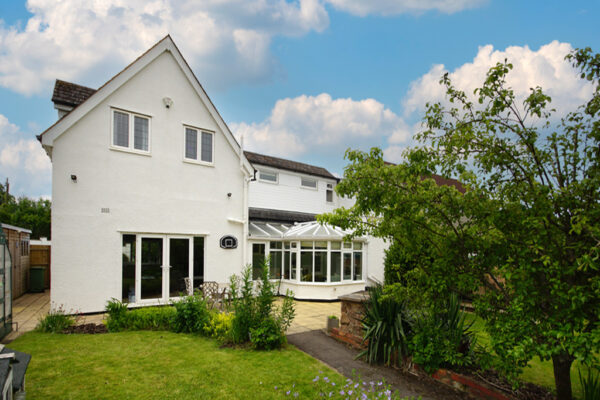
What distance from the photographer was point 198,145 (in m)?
13.5

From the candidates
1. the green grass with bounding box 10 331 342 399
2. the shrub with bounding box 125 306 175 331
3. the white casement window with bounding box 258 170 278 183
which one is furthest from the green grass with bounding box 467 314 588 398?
the white casement window with bounding box 258 170 278 183

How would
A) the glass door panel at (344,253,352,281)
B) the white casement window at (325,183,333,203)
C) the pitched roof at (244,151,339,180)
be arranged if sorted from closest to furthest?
1. the glass door panel at (344,253,352,281)
2. the pitched roof at (244,151,339,180)
3. the white casement window at (325,183,333,203)

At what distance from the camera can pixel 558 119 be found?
3.97m

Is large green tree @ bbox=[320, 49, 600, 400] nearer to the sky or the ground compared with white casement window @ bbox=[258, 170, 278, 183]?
nearer to the ground

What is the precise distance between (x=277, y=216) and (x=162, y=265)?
22.5 feet

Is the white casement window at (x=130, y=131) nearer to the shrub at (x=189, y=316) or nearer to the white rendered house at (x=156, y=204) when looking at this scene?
the white rendered house at (x=156, y=204)

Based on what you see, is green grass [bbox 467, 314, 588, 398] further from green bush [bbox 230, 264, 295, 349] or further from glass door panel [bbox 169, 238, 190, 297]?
glass door panel [bbox 169, 238, 190, 297]

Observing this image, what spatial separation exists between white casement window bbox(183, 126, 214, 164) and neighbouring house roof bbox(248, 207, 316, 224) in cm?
417

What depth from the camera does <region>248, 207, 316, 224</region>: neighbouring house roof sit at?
16.9 meters

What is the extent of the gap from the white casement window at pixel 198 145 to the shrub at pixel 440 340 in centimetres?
1065

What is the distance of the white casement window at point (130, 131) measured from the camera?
1178cm

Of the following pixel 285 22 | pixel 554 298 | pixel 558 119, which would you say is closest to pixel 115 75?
pixel 285 22

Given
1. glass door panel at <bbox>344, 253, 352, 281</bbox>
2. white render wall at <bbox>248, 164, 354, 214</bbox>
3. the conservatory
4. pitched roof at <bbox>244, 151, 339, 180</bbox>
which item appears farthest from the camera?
pitched roof at <bbox>244, 151, 339, 180</bbox>

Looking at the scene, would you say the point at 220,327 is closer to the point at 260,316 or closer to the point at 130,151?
the point at 260,316
